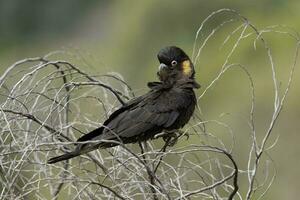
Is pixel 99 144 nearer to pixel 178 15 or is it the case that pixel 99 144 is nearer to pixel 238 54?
pixel 238 54

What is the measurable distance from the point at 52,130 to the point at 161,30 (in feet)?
18.4

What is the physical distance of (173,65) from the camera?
140 inches

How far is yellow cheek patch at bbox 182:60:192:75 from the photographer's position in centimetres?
354

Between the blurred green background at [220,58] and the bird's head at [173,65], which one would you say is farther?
the blurred green background at [220,58]

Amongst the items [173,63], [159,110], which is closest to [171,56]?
[173,63]

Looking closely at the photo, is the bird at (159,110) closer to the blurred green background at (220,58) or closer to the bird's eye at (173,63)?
the bird's eye at (173,63)

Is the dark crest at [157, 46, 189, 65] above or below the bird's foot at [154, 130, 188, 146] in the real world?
above

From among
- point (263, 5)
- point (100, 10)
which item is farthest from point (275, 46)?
point (100, 10)

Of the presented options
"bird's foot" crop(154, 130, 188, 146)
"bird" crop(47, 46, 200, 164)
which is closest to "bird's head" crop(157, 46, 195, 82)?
"bird" crop(47, 46, 200, 164)

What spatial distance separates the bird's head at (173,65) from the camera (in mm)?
3535

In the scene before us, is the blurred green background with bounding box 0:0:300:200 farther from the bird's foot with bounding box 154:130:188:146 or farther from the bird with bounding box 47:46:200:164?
the bird's foot with bounding box 154:130:188:146

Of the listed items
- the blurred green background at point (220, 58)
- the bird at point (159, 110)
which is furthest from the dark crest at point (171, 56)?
the blurred green background at point (220, 58)

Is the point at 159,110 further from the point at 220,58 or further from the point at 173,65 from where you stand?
the point at 220,58

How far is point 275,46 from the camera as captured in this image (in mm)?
7184
